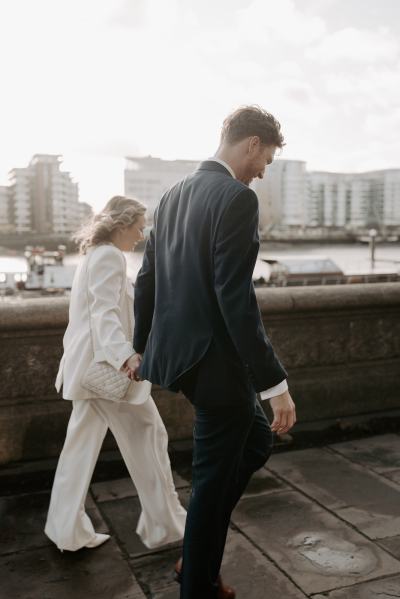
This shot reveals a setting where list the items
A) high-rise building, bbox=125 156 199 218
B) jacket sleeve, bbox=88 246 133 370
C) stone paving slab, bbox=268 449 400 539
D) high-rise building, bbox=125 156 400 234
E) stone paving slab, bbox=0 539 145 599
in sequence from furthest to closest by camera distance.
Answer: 1. high-rise building, bbox=125 156 400 234
2. high-rise building, bbox=125 156 199 218
3. stone paving slab, bbox=268 449 400 539
4. jacket sleeve, bbox=88 246 133 370
5. stone paving slab, bbox=0 539 145 599

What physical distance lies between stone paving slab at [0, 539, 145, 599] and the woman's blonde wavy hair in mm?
1298

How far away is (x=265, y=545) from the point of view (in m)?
2.96

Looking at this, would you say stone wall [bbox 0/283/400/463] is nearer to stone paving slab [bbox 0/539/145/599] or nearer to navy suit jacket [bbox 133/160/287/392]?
stone paving slab [bbox 0/539/145/599]

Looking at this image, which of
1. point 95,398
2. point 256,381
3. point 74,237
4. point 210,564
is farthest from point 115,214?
point 210,564

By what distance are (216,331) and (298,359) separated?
2.85 meters

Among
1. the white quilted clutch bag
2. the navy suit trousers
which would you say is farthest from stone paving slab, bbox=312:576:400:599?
the white quilted clutch bag

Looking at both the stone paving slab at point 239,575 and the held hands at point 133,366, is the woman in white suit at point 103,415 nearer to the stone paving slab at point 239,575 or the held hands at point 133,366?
the stone paving slab at point 239,575

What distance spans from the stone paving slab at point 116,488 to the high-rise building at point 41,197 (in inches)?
5583

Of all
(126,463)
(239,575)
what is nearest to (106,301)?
(126,463)

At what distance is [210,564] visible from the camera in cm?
219

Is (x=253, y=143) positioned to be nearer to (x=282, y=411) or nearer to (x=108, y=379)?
(x=282, y=411)

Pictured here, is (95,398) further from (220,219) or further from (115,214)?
(220,219)

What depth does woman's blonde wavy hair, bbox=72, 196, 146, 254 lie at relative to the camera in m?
2.93

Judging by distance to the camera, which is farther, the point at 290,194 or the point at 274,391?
the point at 290,194
